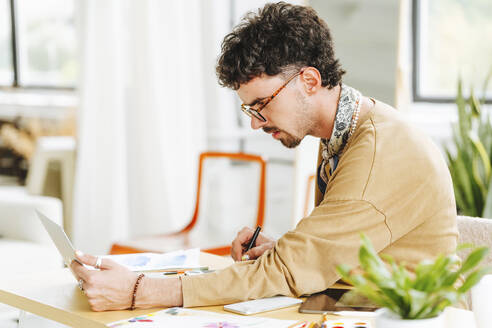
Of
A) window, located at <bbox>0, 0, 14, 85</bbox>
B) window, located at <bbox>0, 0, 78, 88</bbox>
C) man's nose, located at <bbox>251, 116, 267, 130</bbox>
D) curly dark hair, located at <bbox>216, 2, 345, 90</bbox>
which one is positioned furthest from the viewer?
window, located at <bbox>0, 0, 14, 85</bbox>

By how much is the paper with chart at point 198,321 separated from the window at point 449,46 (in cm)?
284

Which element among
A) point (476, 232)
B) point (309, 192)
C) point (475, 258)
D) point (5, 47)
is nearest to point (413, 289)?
point (475, 258)

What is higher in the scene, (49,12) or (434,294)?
(49,12)

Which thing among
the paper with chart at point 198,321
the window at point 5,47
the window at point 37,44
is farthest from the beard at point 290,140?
the window at point 5,47

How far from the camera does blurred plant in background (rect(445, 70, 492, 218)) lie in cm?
341

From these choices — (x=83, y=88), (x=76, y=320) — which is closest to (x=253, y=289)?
(x=76, y=320)

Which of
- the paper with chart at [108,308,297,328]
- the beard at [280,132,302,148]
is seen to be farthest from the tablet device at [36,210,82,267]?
the beard at [280,132,302,148]

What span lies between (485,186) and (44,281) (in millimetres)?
2268

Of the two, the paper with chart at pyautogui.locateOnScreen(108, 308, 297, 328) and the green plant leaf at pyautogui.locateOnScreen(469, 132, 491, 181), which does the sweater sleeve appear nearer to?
the paper with chart at pyautogui.locateOnScreen(108, 308, 297, 328)

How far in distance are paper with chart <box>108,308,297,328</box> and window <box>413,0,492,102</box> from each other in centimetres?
284

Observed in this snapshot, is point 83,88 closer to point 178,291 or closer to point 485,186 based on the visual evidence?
point 485,186

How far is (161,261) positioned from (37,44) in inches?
187

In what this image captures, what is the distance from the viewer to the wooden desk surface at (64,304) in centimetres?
153

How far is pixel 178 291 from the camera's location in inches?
65.0
